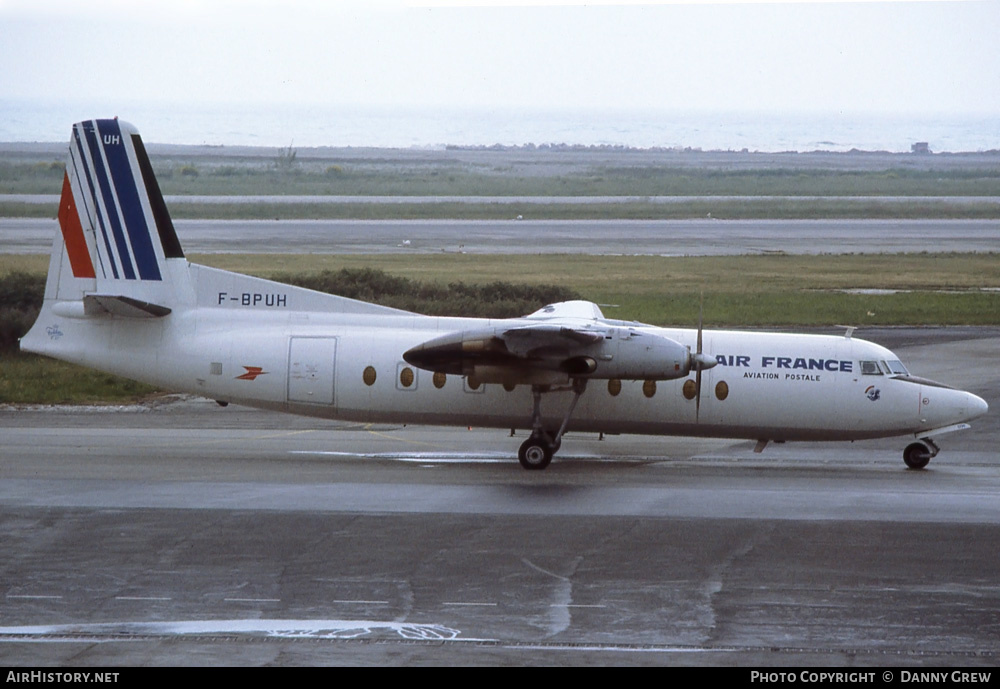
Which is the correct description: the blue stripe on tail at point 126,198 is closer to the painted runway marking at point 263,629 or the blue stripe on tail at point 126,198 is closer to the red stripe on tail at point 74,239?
the red stripe on tail at point 74,239

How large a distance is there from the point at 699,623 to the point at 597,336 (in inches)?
334

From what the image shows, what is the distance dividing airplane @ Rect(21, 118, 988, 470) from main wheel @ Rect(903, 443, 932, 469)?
0.09 ft

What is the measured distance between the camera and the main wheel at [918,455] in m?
22.9

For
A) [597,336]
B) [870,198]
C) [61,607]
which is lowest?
[61,607]

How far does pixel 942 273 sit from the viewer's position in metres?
57.5

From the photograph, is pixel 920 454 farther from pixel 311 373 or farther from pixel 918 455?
pixel 311 373

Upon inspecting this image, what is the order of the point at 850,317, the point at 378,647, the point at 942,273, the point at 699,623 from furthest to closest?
the point at 942,273 → the point at 850,317 → the point at 699,623 → the point at 378,647

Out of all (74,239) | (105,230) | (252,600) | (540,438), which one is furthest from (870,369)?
(74,239)

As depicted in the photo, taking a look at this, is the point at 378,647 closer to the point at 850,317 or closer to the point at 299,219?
the point at 850,317

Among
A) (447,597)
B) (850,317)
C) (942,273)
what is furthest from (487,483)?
(942,273)

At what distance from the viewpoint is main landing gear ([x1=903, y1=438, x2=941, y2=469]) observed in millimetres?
22906

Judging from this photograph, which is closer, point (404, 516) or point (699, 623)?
point (699, 623)

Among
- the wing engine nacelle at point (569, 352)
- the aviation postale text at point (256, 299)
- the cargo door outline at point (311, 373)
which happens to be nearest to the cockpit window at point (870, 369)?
the wing engine nacelle at point (569, 352)

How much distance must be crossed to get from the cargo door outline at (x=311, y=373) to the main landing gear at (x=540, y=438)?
13.1ft
